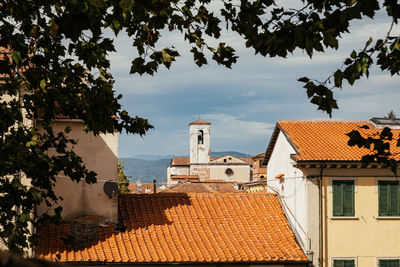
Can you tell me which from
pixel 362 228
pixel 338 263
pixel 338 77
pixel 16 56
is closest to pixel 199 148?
pixel 362 228

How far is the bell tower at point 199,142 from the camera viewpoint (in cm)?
9219

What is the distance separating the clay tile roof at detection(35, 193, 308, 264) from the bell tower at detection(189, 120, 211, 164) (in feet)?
222

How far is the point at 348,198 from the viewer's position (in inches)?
862

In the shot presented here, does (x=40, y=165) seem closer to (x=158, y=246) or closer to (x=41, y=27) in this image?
(x=41, y=27)

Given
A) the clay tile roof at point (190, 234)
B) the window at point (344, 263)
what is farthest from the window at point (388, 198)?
the clay tile roof at point (190, 234)

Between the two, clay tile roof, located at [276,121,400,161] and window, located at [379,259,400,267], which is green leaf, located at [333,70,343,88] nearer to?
clay tile roof, located at [276,121,400,161]

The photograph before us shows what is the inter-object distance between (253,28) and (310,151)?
51.7ft

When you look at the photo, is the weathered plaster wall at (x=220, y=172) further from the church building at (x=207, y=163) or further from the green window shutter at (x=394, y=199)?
the green window shutter at (x=394, y=199)

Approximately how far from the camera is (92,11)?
4953 millimetres

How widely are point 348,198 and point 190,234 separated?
6.64 metres

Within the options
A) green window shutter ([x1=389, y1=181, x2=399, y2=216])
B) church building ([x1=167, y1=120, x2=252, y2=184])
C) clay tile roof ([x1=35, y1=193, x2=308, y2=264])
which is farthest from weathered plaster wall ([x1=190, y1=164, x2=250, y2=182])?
green window shutter ([x1=389, y1=181, x2=399, y2=216])

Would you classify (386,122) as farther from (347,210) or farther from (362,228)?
(362,228)

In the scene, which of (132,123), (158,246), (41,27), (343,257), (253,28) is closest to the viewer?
(253,28)

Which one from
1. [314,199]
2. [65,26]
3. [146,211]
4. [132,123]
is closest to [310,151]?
[314,199]
